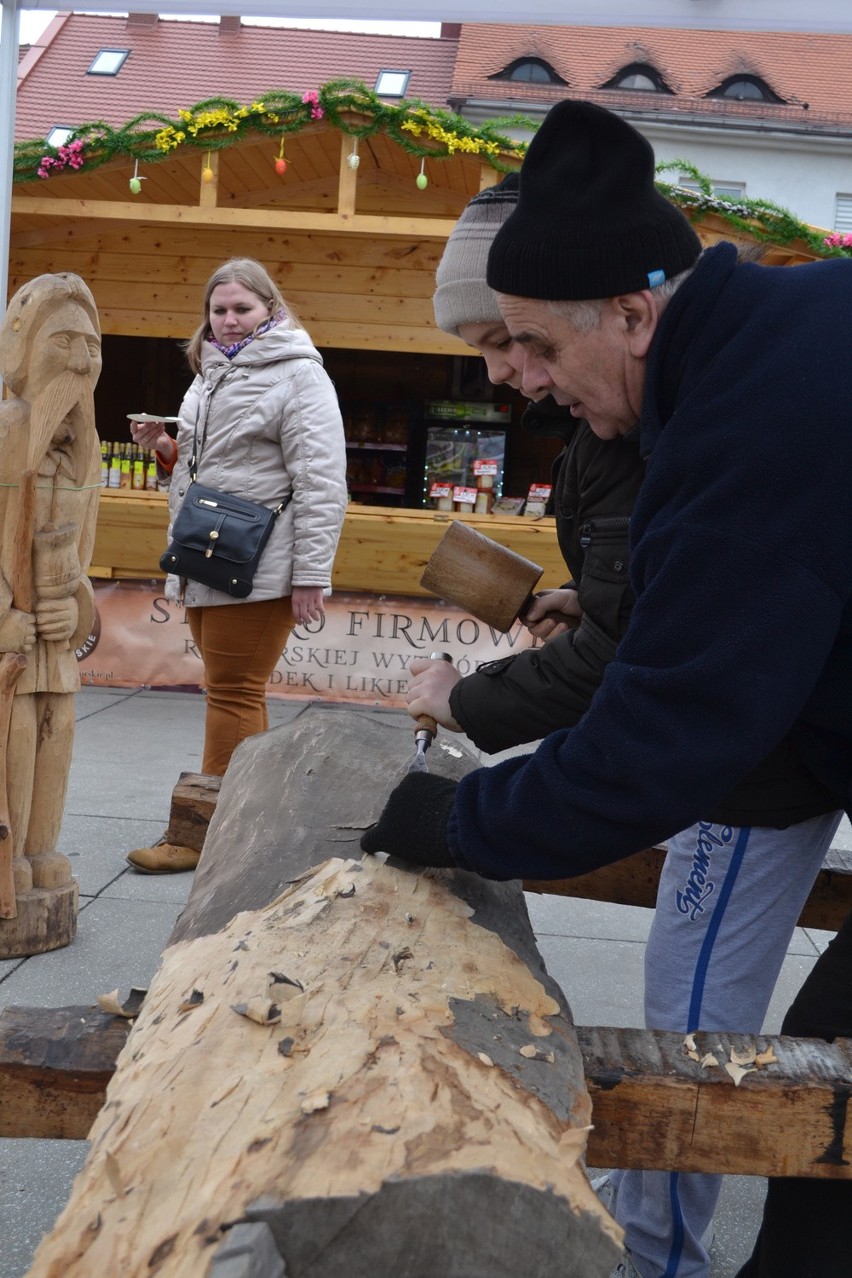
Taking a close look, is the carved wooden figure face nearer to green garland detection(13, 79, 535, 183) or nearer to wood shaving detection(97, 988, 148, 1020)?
wood shaving detection(97, 988, 148, 1020)

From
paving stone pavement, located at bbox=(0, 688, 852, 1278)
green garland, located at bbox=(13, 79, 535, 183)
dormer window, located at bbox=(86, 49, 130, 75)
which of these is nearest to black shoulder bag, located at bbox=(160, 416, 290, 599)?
paving stone pavement, located at bbox=(0, 688, 852, 1278)

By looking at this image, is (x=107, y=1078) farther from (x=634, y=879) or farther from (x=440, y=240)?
(x=440, y=240)

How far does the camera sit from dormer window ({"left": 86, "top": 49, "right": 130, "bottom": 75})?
1563 cm

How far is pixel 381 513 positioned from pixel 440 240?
163cm

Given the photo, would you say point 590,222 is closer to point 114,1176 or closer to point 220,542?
point 114,1176

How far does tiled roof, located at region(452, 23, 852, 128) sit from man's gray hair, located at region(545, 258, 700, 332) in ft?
54.0

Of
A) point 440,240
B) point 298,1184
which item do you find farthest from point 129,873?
point 440,240

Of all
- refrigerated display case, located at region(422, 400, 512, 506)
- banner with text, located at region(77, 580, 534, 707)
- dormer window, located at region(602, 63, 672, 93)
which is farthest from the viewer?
dormer window, located at region(602, 63, 672, 93)

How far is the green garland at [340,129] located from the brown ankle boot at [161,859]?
4.00 meters

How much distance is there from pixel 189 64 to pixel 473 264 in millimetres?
15613

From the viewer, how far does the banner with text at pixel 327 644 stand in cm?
705

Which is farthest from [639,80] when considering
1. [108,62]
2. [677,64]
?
[108,62]

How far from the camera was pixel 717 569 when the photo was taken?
49.4 inches

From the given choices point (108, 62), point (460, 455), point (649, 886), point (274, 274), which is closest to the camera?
point (649, 886)
